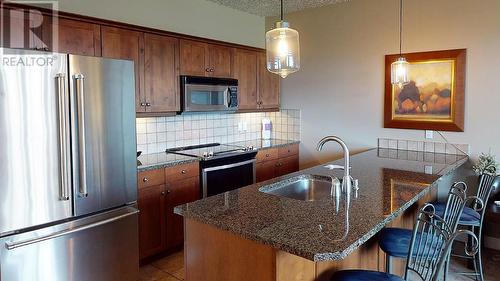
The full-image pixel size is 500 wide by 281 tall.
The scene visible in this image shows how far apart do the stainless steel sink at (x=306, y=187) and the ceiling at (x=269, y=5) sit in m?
2.59

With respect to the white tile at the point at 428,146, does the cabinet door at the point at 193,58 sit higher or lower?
higher

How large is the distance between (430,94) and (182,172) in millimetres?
2764

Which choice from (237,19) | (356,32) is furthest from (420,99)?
(237,19)

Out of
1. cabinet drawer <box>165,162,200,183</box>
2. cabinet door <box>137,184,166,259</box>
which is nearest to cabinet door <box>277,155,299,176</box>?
cabinet drawer <box>165,162,200,183</box>

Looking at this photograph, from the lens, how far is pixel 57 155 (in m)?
2.39

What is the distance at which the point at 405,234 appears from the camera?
7.56 ft

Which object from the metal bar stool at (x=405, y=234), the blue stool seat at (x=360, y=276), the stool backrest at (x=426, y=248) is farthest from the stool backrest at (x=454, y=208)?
the blue stool seat at (x=360, y=276)

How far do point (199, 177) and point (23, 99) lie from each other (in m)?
1.81

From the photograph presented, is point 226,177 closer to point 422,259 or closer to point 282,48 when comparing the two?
point 282,48

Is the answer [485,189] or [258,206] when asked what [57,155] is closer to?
[258,206]

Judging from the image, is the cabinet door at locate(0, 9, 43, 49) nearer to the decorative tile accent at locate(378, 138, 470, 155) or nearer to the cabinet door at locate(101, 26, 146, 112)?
the cabinet door at locate(101, 26, 146, 112)

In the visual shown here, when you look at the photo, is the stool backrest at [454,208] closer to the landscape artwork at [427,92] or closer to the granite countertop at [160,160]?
the landscape artwork at [427,92]

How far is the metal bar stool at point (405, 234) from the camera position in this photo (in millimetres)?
2166

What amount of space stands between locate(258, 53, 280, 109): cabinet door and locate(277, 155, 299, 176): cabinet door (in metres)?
0.77
